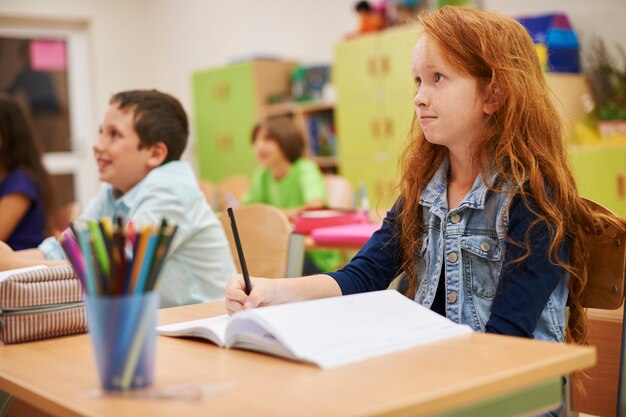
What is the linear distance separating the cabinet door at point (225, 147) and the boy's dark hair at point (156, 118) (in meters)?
4.56

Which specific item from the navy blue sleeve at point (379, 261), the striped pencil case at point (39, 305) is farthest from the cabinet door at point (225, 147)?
the striped pencil case at point (39, 305)

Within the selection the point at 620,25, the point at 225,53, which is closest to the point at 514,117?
the point at 620,25

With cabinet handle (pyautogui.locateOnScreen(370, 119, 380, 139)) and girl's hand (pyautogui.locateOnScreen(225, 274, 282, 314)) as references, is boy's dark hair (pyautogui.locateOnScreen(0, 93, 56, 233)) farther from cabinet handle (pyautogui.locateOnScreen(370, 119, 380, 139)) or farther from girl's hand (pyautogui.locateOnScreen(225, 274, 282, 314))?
cabinet handle (pyautogui.locateOnScreen(370, 119, 380, 139))

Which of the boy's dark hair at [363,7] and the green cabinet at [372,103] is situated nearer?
the green cabinet at [372,103]

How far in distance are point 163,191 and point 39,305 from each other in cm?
76

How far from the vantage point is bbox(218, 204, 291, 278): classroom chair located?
2.22 m

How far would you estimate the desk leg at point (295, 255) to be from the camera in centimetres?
222

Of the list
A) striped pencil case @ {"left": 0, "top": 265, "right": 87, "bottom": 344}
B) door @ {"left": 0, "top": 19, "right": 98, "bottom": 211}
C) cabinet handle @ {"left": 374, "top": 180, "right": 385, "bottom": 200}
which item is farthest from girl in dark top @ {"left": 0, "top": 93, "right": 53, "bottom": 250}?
door @ {"left": 0, "top": 19, "right": 98, "bottom": 211}

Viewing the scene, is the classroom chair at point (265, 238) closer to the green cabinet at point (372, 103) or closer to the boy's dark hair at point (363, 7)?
the green cabinet at point (372, 103)

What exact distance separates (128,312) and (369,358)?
29 centimetres

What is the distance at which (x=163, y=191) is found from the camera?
2.08m

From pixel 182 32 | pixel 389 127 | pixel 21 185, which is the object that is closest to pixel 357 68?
pixel 389 127

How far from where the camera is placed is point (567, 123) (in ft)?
5.20

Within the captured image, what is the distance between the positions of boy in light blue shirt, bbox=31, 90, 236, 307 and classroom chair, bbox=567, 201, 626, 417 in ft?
2.97
